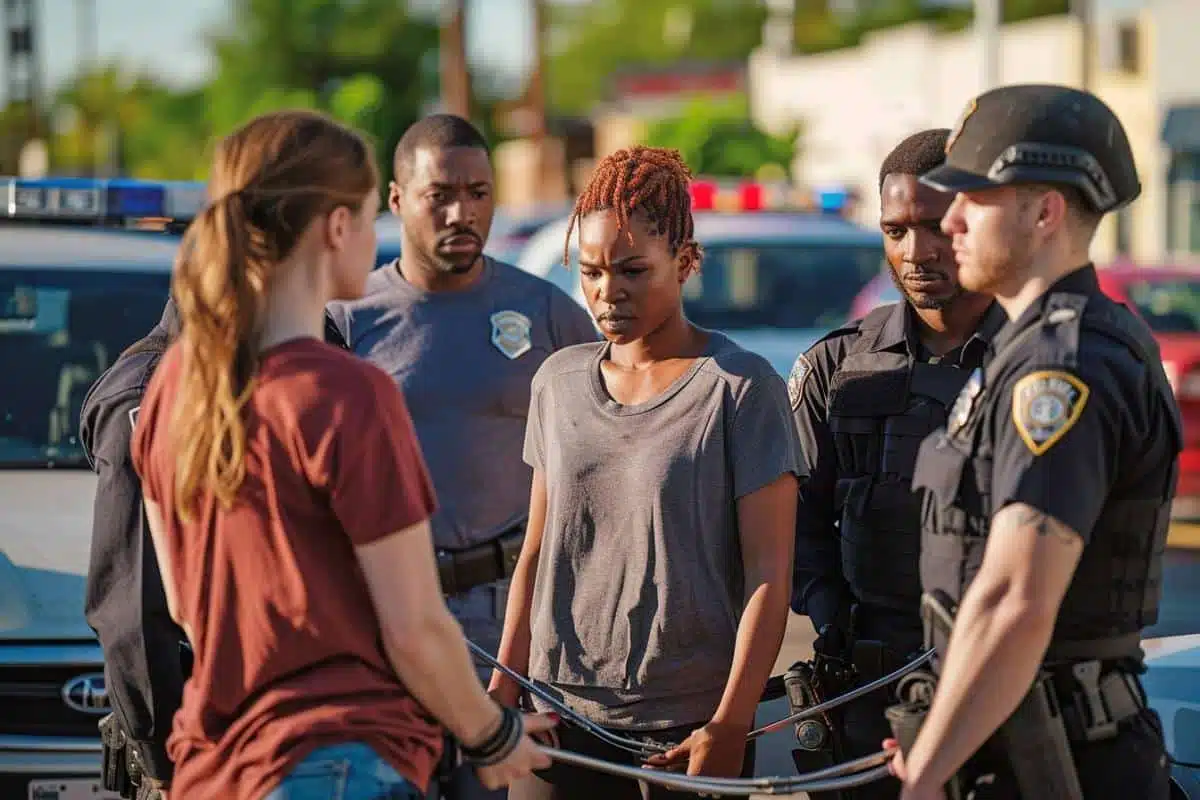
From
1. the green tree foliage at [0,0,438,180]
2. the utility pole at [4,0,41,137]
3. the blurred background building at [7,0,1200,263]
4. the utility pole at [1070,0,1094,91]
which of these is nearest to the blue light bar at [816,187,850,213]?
the blurred background building at [7,0,1200,263]

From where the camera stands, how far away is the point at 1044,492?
9.60 feet

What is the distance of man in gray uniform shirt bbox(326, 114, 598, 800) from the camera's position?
4715 millimetres

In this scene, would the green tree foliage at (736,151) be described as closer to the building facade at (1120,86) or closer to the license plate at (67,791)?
the building facade at (1120,86)

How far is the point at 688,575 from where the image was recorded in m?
3.75

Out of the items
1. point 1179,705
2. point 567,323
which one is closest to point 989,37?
point 567,323

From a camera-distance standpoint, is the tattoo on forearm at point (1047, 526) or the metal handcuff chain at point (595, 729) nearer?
the tattoo on forearm at point (1047, 526)

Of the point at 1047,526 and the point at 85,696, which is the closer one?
the point at 1047,526

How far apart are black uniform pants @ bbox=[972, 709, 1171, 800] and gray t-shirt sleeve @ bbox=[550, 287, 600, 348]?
2021 mm

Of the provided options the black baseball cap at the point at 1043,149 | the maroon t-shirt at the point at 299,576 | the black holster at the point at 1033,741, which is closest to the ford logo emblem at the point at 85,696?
the maroon t-shirt at the point at 299,576

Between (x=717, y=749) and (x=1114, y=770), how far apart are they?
767 mm

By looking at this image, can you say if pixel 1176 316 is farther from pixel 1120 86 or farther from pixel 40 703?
pixel 1120 86

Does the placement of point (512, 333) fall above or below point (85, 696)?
above

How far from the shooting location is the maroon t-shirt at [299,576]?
2.85 meters

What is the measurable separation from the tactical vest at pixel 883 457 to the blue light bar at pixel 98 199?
2.71m
